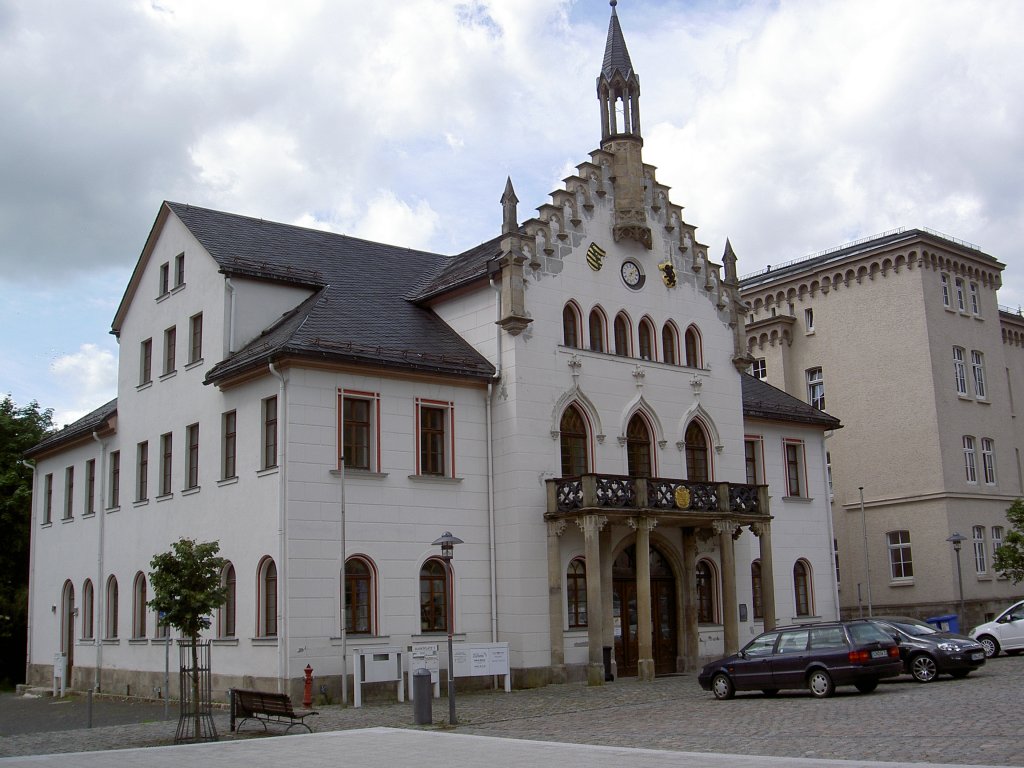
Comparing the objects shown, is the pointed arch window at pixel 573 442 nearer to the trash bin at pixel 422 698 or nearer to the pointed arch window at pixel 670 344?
the pointed arch window at pixel 670 344

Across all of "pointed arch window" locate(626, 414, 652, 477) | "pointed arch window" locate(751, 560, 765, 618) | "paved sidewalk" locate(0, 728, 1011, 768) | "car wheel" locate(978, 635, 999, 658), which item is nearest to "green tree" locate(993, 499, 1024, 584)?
"car wheel" locate(978, 635, 999, 658)

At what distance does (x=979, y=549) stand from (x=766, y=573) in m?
17.2

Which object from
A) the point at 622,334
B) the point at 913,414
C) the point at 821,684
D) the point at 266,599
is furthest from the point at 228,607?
the point at 913,414

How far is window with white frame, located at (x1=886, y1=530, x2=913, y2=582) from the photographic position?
4622cm

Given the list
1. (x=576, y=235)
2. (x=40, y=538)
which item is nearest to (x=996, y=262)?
(x=576, y=235)

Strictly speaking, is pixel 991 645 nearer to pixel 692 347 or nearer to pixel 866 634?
pixel 692 347

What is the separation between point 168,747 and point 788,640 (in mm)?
12114

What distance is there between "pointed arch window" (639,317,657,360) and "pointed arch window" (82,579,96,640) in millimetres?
18764

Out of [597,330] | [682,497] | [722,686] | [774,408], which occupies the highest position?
[597,330]

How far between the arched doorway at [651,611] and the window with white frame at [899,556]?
55.3ft

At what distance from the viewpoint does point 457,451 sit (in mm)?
30125

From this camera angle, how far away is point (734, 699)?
2389 cm

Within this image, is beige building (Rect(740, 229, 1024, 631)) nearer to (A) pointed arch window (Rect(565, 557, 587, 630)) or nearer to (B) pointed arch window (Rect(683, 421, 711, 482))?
(B) pointed arch window (Rect(683, 421, 711, 482))

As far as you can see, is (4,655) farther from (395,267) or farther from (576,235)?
(576,235)
